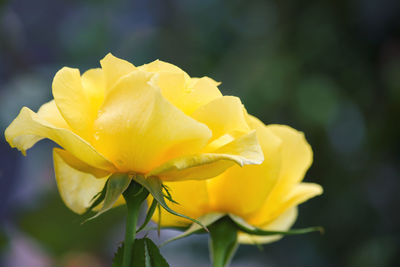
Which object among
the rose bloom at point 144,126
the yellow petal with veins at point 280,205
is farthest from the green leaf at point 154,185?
the yellow petal with veins at point 280,205

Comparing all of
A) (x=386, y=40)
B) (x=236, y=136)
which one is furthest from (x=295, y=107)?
(x=236, y=136)

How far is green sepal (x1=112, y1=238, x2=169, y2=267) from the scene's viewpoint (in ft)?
0.79

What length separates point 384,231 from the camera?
137 cm

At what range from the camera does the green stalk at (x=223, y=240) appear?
1.05 ft

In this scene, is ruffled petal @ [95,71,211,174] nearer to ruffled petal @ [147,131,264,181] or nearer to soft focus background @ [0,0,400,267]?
ruffled petal @ [147,131,264,181]

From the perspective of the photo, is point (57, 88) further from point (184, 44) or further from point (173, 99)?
point (184, 44)

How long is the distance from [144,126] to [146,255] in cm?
6

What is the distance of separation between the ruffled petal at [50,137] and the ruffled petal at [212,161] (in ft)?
0.09

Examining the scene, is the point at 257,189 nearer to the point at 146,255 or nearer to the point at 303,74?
the point at 146,255

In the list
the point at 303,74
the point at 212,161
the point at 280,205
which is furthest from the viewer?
the point at 303,74

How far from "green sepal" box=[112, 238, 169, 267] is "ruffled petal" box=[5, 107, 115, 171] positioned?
0.04 metres

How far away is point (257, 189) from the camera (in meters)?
0.33

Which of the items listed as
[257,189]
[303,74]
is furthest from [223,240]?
[303,74]

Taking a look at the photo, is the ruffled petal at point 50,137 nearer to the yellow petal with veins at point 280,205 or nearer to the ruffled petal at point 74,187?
the ruffled petal at point 74,187
